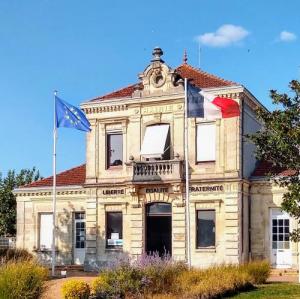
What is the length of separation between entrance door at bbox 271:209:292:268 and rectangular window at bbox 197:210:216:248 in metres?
2.90

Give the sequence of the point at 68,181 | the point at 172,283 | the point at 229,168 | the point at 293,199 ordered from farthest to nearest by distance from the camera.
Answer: the point at 68,181 < the point at 229,168 < the point at 172,283 < the point at 293,199

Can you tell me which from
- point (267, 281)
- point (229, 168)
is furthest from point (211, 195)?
point (267, 281)

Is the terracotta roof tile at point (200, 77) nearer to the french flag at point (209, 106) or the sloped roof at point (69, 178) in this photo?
the french flag at point (209, 106)

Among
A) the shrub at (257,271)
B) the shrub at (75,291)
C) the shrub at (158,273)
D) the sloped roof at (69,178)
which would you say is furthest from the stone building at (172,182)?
the shrub at (75,291)

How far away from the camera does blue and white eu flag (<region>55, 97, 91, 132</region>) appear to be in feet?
100

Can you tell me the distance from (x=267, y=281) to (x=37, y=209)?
1636cm

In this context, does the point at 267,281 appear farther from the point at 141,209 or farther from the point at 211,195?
the point at 141,209

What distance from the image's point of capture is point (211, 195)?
30.9 metres

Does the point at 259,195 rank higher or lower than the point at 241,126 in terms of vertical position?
lower

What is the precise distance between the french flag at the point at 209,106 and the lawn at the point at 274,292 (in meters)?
8.13

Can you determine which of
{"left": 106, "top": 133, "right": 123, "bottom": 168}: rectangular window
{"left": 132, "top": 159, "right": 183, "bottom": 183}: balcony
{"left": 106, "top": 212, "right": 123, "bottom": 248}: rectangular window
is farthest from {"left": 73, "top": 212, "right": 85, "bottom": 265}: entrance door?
{"left": 132, "top": 159, "right": 183, "bottom": 183}: balcony

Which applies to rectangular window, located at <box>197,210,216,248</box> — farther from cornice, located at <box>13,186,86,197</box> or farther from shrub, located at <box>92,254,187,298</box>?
shrub, located at <box>92,254,187,298</box>

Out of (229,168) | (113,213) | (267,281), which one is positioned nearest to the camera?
(267,281)

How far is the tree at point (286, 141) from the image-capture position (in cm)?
1769
